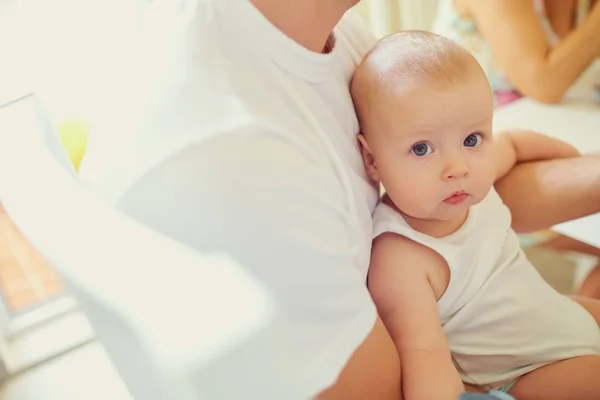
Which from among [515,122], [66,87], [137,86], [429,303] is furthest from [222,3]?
[515,122]

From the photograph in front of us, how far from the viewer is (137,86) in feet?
1.95

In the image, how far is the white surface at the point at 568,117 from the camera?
1.22 meters

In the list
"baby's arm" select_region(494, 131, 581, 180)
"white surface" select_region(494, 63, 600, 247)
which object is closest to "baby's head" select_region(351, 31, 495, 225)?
"baby's arm" select_region(494, 131, 581, 180)

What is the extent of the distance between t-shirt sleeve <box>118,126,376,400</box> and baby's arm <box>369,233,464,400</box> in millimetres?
129

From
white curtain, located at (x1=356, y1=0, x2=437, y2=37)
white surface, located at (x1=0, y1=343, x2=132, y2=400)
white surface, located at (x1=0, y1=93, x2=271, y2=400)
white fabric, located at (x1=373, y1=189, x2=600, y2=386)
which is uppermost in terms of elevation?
white surface, located at (x1=0, y1=93, x2=271, y2=400)

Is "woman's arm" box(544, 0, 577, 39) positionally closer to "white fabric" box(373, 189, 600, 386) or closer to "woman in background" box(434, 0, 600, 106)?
"woman in background" box(434, 0, 600, 106)

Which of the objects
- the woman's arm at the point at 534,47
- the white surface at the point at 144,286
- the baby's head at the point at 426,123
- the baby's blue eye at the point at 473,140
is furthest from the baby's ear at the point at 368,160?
the woman's arm at the point at 534,47

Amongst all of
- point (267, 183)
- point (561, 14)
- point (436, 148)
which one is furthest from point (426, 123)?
point (561, 14)

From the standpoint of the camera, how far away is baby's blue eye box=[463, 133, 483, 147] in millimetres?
778

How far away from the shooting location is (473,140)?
78 cm

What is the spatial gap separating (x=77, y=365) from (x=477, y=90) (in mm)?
1184

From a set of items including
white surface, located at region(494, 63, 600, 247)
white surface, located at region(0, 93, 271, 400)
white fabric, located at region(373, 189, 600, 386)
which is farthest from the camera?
white surface, located at region(494, 63, 600, 247)

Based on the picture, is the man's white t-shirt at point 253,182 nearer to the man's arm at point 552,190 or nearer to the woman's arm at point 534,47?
the man's arm at point 552,190

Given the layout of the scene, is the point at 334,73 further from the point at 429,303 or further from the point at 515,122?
the point at 515,122
